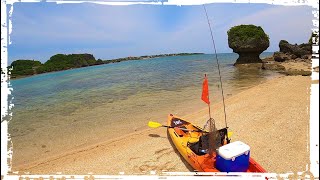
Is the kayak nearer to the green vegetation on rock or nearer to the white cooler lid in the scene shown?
the white cooler lid

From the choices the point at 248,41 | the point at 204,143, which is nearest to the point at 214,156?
the point at 204,143

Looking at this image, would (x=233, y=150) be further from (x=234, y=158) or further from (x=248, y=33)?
(x=248, y=33)

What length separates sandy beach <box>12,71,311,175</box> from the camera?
6.59 metres

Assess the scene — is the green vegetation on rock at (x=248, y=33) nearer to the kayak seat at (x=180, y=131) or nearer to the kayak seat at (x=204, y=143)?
the kayak seat at (x=180, y=131)

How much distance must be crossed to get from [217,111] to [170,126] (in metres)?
3.63

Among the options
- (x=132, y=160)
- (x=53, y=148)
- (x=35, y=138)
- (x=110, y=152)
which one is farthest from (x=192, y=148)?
(x=35, y=138)

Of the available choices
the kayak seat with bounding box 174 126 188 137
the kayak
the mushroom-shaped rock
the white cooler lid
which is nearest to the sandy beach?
the kayak

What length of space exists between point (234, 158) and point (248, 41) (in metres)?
33.1

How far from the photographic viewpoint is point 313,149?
590 cm

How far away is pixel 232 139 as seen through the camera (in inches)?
323

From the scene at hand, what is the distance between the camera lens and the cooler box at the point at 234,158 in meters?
5.21

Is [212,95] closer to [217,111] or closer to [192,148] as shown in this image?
[217,111]

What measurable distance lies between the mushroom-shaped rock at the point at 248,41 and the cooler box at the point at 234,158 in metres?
32.7

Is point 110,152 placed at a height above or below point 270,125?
below
